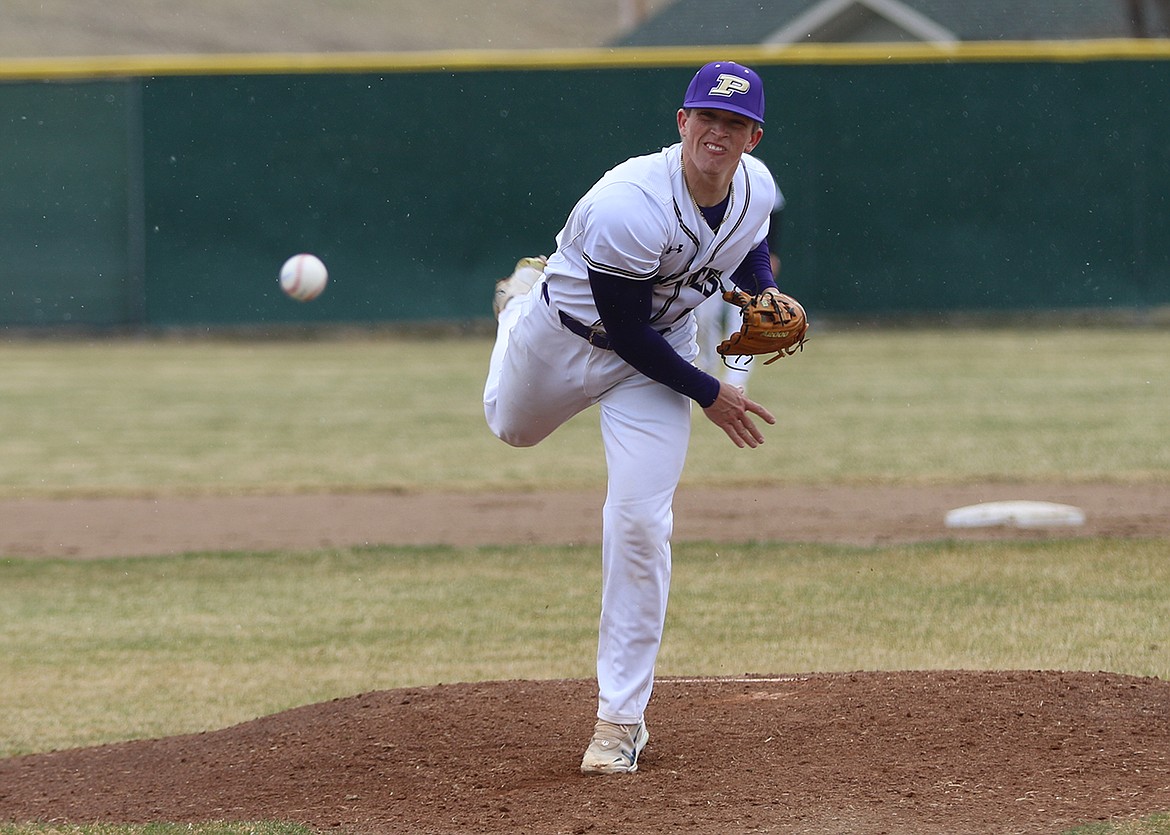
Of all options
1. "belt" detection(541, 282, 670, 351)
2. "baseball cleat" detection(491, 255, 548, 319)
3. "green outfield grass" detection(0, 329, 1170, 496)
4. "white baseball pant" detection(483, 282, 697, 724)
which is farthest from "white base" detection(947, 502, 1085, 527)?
"belt" detection(541, 282, 670, 351)

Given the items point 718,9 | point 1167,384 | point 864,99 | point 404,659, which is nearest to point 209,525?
point 404,659

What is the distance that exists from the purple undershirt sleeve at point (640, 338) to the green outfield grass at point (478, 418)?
19.0 ft

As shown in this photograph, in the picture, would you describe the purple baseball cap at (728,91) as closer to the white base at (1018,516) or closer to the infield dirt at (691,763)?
the infield dirt at (691,763)

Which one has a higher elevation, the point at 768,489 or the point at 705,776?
the point at 705,776

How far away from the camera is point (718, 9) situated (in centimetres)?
3044

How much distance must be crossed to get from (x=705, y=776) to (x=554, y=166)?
49.4 feet

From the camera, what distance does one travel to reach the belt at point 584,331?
428cm

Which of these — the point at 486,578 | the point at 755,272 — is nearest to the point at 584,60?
the point at 486,578

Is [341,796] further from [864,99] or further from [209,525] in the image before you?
[864,99]

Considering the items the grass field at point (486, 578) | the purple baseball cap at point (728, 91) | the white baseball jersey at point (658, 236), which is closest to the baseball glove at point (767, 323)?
the white baseball jersey at point (658, 236)

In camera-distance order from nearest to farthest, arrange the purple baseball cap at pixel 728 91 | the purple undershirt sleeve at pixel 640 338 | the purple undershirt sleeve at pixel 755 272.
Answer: the purple baseball cap at pixel 728 91 → the purple undershirt sleeve at pixel 640 338 → the purple undershirt sleeve at pixel 755 272

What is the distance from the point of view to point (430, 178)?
18891mm

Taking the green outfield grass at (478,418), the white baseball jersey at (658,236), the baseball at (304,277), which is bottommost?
the green outfield grass at (478,418)

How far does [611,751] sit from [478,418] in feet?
29.2
